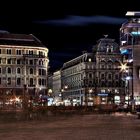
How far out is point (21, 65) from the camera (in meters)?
145

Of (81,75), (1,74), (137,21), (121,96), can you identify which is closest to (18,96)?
(1,74)

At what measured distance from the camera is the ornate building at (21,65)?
142375 mm

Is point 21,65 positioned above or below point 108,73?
above

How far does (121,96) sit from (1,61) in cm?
4869

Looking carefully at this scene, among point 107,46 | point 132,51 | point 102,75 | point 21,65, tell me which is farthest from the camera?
point 107,46

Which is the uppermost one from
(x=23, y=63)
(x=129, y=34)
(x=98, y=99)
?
(x=129, y=34)

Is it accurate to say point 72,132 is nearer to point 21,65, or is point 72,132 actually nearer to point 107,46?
point 21,65

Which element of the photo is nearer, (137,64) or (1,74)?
(1,74)

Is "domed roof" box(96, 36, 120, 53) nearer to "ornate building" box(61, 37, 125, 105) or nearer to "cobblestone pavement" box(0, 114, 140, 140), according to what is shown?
"ornate building" box(61, 37, 125, 105)

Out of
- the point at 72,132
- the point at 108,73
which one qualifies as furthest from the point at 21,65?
the point at 72,132

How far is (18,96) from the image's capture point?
141 meters

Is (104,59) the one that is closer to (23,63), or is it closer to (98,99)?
(98,99)

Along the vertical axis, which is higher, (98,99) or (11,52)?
(11,52)

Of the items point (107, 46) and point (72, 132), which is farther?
point (107, 46)
